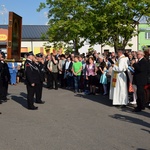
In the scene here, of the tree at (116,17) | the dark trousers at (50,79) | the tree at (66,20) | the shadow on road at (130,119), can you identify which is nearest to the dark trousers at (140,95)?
the shadow on road at (130,119)

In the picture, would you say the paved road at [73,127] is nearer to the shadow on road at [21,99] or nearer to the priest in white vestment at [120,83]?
the shadow on road at [21,99]

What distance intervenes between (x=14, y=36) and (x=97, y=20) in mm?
16697

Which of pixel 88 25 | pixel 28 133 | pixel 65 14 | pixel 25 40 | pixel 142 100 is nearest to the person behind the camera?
pixel 28 133

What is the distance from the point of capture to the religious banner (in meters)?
9.57

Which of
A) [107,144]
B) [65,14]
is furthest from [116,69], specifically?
[65,14]

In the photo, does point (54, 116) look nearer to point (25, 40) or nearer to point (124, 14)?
point (124, 14)

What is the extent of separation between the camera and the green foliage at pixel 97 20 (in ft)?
83.7

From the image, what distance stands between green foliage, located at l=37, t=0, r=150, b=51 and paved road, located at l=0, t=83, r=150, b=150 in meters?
16.4

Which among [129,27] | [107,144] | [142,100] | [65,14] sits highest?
[65,14]

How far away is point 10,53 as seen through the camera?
9.70 metres

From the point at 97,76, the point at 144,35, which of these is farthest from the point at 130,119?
the point at 144,35

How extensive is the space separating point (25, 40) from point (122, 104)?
47.9 m

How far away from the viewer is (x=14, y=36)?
997 cm

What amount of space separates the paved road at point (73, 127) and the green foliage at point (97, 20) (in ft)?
53.9
